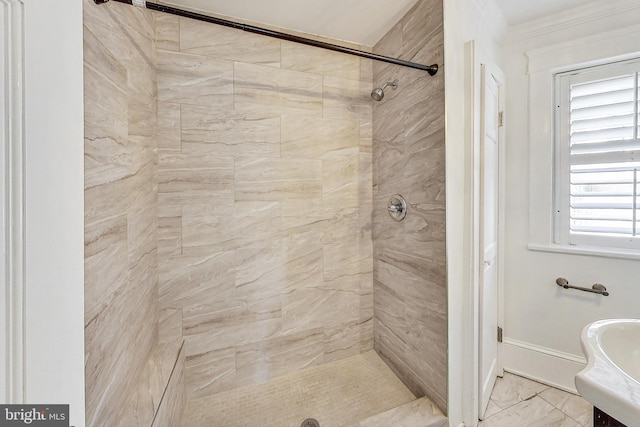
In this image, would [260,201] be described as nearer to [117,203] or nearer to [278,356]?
[117,203]

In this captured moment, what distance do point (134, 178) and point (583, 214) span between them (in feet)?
8.05

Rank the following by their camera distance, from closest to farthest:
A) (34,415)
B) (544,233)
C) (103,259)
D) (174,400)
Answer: (34,415)
(103,259)
(174,400)
(544,233)

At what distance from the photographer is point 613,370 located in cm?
68

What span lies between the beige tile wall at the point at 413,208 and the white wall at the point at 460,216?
0.04 meters

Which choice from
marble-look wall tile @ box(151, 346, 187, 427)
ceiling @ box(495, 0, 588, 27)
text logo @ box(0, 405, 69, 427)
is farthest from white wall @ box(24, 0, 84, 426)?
ceiling @ box(495, 0, 588, 27)

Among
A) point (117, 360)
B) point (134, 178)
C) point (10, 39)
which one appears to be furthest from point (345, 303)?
point (10, 39)

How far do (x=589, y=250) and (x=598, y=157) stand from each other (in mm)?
552

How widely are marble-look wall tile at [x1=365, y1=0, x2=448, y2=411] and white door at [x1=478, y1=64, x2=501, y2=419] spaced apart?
0.87ft

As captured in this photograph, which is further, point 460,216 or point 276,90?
point 276,90

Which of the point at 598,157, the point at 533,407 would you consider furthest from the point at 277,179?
the point at 533,407

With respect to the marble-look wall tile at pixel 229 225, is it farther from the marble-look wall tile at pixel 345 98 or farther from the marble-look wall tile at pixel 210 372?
the marble-look wall tile at pixel 345 98

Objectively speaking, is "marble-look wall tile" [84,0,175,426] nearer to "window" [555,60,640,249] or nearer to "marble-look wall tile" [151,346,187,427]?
"marble-look wall tile" [151,346,187,427]

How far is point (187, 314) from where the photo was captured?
1.42m

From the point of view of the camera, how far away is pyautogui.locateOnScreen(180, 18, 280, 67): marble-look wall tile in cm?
136
